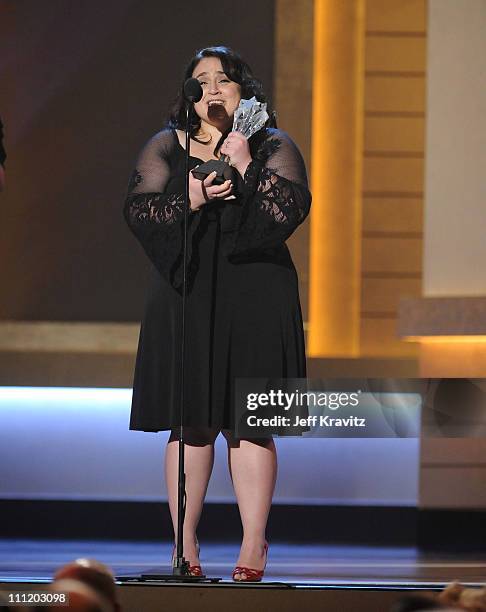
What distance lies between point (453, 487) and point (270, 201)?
1444mm

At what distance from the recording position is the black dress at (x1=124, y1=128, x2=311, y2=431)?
355 centimetres

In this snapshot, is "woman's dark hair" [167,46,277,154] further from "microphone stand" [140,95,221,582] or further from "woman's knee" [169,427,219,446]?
"woman's knee" [169,427,219,446]

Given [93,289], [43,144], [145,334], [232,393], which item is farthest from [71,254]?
[232,393]

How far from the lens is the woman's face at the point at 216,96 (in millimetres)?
3586

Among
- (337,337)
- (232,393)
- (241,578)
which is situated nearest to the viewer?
(241,578)

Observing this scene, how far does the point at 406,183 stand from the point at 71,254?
1243 mm

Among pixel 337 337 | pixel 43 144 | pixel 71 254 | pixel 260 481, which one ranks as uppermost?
pixel 43 144

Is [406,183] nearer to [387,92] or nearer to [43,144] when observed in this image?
[387,92]

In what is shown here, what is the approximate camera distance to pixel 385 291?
13.9 feet

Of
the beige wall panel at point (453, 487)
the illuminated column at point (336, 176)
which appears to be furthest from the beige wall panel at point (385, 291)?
the beige wall panel at point (453, 487)

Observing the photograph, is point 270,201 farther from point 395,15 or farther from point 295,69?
point 395,15

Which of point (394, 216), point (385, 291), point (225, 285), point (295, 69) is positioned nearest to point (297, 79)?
point (295, 69)

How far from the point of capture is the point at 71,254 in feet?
14.2

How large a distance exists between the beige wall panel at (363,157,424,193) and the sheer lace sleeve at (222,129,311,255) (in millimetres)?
745
